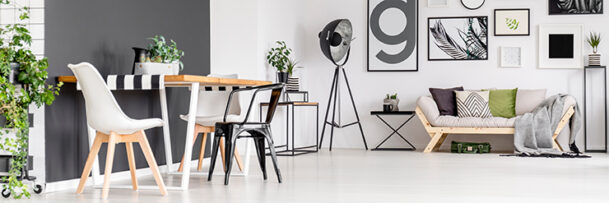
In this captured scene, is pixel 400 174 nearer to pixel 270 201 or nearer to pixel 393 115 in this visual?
pixel 270 201

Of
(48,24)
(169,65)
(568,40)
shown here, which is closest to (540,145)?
(568,40)

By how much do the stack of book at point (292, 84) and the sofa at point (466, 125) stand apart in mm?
Result: 1391

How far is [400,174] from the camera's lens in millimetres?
5309

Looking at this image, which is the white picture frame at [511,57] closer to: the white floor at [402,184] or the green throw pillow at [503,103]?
the green throw pillow at [503,103]

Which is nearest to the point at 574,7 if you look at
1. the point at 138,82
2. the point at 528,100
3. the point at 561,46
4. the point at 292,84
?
the point at 561,46

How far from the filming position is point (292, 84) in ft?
26.6

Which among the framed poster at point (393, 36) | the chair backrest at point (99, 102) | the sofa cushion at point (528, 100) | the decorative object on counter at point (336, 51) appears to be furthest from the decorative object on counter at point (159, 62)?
the sofa cushion at point (528, 100)

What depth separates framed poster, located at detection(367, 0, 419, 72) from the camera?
8922 millimetres

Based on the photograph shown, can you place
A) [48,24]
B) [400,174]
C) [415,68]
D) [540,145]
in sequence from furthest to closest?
[415,68] → [540,145] → [400,174] → [48,24]

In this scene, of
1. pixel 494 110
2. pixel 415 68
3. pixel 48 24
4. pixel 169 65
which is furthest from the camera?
pixel 415 68

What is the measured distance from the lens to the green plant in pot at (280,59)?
774cm

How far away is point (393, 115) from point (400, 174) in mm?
3739

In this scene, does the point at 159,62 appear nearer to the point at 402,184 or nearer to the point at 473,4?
the point at 402,184

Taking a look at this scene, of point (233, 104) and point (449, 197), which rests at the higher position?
point (233, 104)
